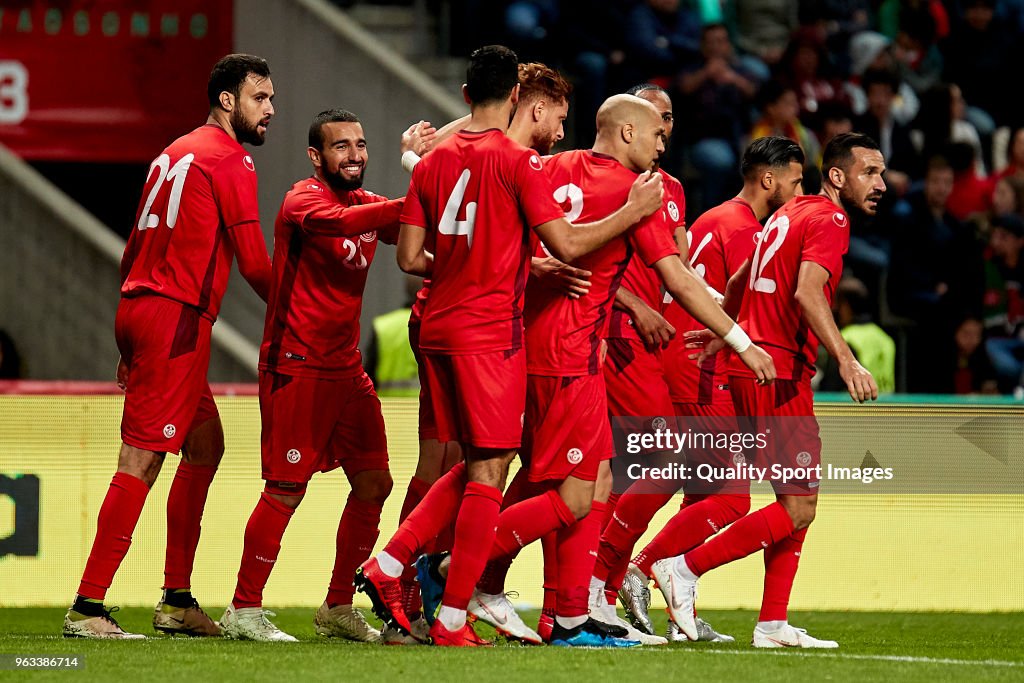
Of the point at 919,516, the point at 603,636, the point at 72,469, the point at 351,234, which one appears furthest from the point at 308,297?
the point at 919,516

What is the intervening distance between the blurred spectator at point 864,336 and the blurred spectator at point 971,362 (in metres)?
0.48

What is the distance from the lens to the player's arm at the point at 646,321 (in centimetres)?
754

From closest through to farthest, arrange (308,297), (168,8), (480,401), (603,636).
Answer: (480,401), (603,636), (308,297), (168,8)

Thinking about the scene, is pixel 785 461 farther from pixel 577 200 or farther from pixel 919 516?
pixel 919 516

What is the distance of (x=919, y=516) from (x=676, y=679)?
4145 millimetres

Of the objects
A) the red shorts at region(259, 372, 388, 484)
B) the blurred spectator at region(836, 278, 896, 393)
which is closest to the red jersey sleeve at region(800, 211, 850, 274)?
the red shorts at region(259, 372, 388, 484)

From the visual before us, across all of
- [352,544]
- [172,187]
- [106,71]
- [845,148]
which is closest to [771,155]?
[845,148]

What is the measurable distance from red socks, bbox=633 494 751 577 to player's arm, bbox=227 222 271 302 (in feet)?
7.06

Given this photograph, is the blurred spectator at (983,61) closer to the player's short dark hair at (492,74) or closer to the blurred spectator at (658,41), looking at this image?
the blurred spectator at (658,41)

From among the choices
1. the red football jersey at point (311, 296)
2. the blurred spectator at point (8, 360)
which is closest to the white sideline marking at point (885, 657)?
the red football jersey at point (311, 296)

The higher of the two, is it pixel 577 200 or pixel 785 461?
pixel 577 200

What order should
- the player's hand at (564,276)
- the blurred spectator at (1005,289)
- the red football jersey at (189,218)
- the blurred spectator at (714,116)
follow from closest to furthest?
the player's hand at (564,276)
the red football jersey at (189,218)
the blurred spectator at (1005,289)
the blurred spectator at (714,116)

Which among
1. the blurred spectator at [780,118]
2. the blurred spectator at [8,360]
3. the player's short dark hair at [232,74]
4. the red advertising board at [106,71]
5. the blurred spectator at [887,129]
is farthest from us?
the blurred spectator at [887,129]

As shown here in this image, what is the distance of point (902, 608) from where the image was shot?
953 centimetres
